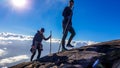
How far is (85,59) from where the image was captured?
21.5 meters

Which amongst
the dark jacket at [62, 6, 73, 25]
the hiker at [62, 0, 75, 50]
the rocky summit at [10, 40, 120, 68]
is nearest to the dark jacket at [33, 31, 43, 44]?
the hiker at [62, 0, 75, 50]

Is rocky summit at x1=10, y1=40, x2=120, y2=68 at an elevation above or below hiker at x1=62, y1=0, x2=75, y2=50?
below

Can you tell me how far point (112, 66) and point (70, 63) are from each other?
2765 mm

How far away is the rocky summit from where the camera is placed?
20.9 m

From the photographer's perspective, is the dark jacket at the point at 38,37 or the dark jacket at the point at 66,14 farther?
the dark jacket at the point at 38,37

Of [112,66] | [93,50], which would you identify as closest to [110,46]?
[93,50]

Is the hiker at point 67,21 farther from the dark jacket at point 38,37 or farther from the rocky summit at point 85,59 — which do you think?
the dark jacket at point 38,37

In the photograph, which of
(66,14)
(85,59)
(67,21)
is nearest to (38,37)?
(67,21)

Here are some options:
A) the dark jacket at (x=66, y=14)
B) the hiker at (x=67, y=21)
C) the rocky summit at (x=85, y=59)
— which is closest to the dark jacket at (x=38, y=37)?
the hiker at (x=67, y=21)

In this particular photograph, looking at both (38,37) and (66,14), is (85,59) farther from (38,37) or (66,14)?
(38,37)

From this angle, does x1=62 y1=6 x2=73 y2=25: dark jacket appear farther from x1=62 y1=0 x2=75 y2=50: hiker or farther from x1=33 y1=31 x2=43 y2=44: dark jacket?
x1=33 y1=31 x2=43 y2=44: dark jacket

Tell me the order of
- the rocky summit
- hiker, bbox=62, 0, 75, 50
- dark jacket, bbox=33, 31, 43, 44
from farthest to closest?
dark jacket, bbox=33, 31, 43, 44 < hiker, bbox=62, 0, 75, 50 < the rocky summit

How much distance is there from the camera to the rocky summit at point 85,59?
68.7 feet

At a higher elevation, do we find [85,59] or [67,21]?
[67,21]
